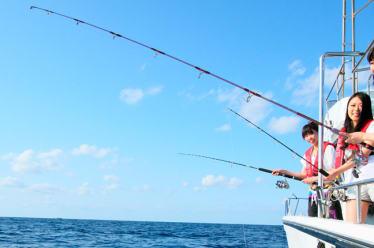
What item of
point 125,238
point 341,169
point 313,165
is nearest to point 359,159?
point 341,169

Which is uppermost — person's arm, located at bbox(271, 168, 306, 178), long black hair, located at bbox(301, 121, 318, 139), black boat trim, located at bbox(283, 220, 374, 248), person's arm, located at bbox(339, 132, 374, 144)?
long black hair, located at bbox(301, 121, 318, 139)

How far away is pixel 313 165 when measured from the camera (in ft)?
13.0

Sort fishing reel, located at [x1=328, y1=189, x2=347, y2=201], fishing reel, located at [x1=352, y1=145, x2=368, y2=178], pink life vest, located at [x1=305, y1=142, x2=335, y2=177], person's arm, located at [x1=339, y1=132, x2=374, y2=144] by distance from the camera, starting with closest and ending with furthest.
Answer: person's arm, located at [x1=339, y1=132, x2=374, y2=144] < fishing reel, located at [x1=352, y1=145, x2=368, y2=178] < fishing reel, located at [x1=328, y1=189, x2=347, y2=201] < pink life vest, located at [x1=305, y1=142, x2=335, y2=177]

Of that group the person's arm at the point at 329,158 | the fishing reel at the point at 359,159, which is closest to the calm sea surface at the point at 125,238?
the person's arm at the point at 329,158

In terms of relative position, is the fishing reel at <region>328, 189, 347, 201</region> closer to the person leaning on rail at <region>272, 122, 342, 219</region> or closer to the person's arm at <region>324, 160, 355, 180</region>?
the person's arm at <region>324, 160, 355, 180</region>

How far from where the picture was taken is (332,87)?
636 cm

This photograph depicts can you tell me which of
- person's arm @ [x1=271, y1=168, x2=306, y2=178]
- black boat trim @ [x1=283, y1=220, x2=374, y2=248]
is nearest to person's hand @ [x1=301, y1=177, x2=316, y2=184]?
person's arm @ [x1=271, y1=168, x2=306, y2=178]

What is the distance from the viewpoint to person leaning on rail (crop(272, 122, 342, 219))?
4033mm

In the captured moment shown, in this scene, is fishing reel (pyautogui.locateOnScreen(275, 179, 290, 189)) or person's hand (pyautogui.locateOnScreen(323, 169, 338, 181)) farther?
fishing reel (pyautogui.locateOnScreen(275, 179, 290, 189))

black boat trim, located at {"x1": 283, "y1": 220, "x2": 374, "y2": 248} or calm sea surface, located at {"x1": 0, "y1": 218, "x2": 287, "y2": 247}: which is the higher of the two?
black boat trim, located at {"x1": 283, "y1": 220, "x2": 374, "y2": 248}

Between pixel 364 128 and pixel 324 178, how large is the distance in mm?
866

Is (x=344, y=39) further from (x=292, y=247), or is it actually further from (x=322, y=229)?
(x=322, y=229)

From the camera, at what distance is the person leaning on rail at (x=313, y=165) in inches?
159

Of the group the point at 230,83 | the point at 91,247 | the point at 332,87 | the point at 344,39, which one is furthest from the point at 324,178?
the point at 91,247
